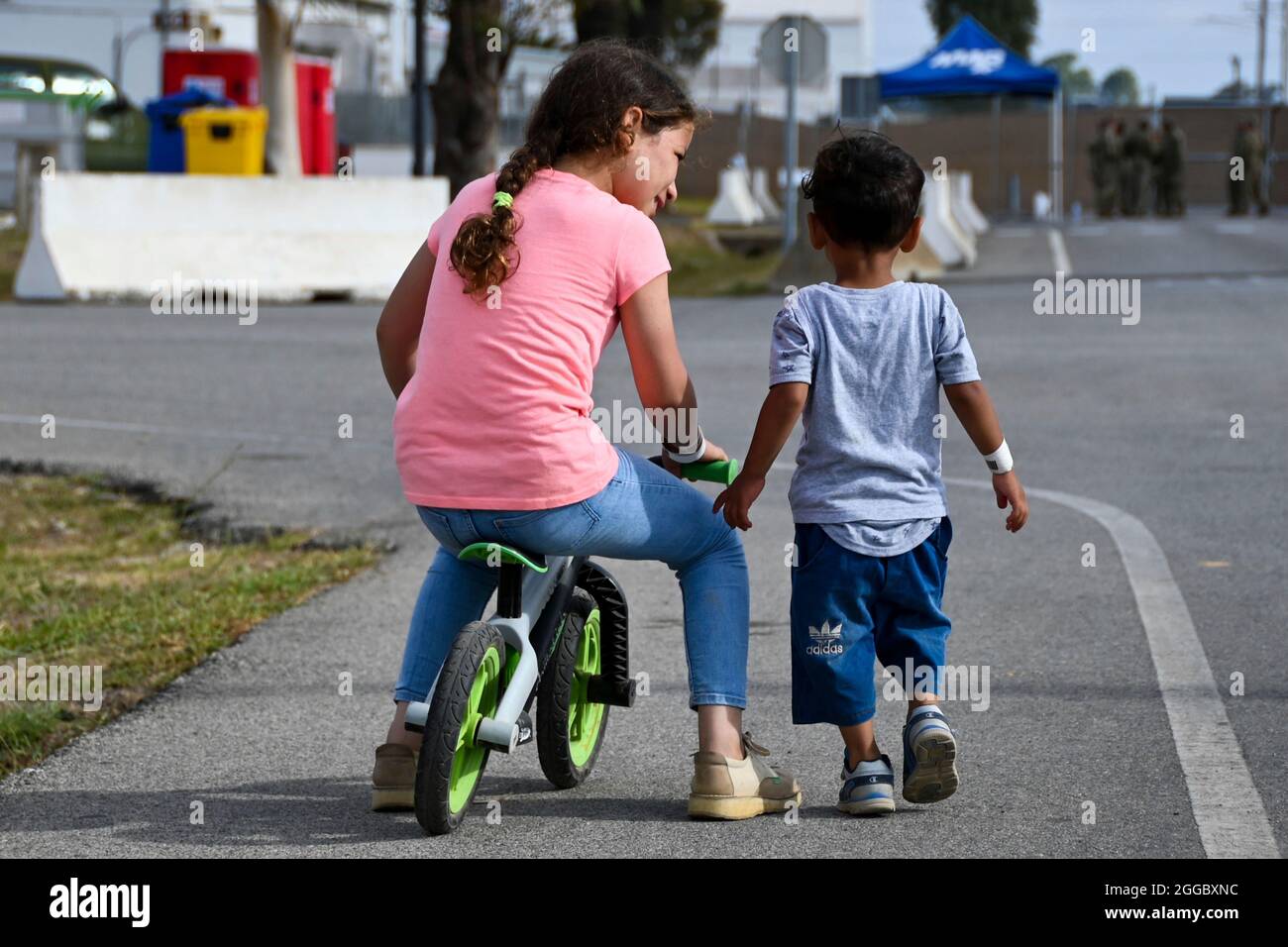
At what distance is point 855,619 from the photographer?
4.20 meters

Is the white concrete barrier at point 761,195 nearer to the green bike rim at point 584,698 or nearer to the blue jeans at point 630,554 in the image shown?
the green bike rim at point 584,698

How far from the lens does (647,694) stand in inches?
211

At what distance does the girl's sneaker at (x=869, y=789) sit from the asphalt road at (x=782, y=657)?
0.15 feet

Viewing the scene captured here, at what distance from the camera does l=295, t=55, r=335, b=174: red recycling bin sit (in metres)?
30.1

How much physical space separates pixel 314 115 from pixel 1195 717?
27055 mm

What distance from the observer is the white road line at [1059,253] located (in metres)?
22.8

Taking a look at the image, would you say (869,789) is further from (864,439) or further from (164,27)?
(164,27)

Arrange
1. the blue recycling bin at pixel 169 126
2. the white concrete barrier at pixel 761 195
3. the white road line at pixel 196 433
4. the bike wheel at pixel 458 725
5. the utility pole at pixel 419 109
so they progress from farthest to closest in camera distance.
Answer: the white concrete barrier at pixel 761 195, the utility pole at pixel 419 109, the blue recycling bin at pixel 169 126, the white road line at pixel 196 433, the bike wheel at pixel 458 725

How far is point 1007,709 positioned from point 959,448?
4.90 meters

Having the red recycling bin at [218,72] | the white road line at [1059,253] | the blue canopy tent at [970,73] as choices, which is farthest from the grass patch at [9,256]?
the blue canopy tent at [970,73]

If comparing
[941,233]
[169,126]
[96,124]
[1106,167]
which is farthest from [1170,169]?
[169,126]

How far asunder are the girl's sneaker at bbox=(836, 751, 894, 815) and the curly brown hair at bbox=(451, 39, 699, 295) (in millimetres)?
1284

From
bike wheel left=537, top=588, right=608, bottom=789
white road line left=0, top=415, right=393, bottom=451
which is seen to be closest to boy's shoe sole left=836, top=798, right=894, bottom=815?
bike wheel left=537, top=588, right=608, bottom=789

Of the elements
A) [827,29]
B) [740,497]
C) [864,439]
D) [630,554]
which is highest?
[827,29]
